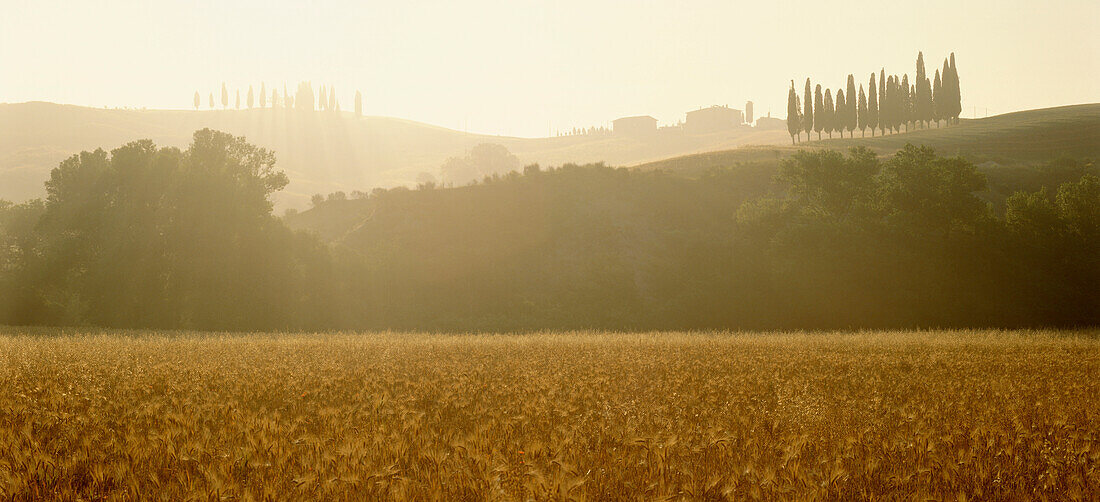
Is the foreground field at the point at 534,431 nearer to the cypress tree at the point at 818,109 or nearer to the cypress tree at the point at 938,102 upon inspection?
the cypress tree at the point at 818,109

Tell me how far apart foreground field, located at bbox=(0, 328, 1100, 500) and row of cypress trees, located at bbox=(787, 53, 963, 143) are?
4809 inches

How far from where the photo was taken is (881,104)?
428ft

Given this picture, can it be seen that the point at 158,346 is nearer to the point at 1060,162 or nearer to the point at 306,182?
the point at 1060,162

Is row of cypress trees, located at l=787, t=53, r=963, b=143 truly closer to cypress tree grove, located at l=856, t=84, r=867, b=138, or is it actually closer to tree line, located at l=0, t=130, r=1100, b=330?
cypress tree grove, located at l=856, t=84, r=867, b=138

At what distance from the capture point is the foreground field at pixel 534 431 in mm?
5164

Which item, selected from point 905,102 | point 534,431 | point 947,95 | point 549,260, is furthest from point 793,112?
point 534,431

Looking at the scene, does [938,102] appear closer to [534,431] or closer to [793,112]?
[793,112]

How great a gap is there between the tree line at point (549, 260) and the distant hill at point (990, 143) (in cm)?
3176

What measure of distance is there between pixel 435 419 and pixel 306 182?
170320mm

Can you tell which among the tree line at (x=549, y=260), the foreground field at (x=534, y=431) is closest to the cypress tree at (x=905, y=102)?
the tree line at (x=549, y=260)

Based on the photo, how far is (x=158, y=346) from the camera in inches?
727

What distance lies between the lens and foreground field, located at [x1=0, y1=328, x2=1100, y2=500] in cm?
516

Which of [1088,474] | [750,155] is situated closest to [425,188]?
[750,155]

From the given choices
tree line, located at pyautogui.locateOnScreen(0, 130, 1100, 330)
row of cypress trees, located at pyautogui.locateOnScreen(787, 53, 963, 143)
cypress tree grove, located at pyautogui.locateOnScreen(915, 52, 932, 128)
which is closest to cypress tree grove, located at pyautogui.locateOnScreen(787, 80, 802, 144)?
row of cypress trees, located at pyautogui.locateOnScreen(787, 53, 963, 143)
